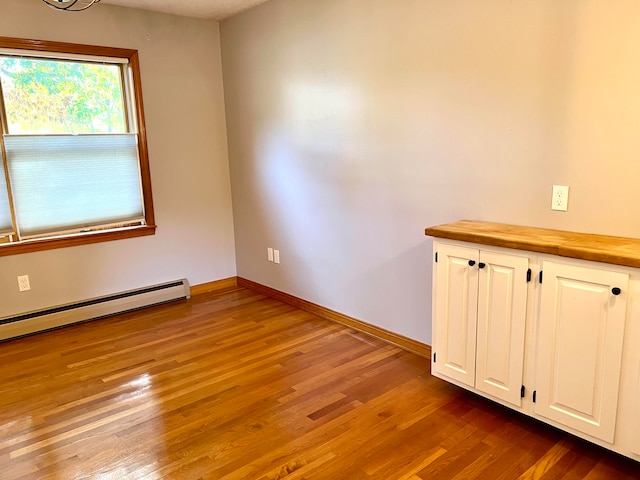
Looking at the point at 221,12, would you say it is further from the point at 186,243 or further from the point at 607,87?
the point at 607,87

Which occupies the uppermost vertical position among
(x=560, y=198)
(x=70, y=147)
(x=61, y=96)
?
(x=61, y=96)

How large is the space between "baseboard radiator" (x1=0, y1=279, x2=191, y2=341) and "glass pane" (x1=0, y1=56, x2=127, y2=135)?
1332mm

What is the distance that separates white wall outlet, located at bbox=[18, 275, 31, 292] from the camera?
3553mm

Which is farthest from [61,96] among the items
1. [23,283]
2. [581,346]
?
[581,346]

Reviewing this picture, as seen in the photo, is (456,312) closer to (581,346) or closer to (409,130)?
(581,346)

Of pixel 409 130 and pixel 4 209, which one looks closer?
pixel 409 130

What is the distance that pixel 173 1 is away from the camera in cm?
359

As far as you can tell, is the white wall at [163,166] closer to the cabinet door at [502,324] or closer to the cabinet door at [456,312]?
the cabinet door at [456,312]

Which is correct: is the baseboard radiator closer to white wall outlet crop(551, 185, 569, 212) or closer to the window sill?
the window sill

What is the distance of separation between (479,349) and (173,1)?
325 centimetres

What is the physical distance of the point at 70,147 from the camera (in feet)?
11.9

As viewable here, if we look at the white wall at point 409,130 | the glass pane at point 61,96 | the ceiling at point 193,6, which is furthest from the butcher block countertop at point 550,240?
the glass pane at point 61,96

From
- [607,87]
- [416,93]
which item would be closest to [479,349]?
[607,87]

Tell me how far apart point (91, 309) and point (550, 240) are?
335 cm
